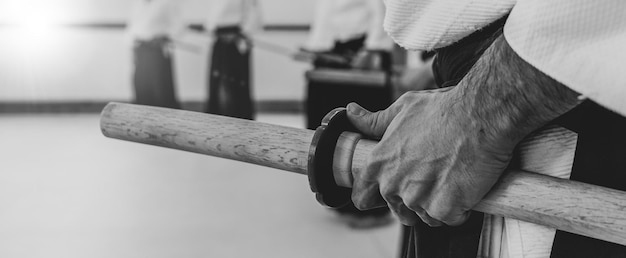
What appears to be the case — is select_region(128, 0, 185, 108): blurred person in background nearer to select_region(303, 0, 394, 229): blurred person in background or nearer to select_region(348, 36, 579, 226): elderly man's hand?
select_region(303, 0, 394, 229): blurred person in background

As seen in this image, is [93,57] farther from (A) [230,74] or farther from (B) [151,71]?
(A) [230,74]

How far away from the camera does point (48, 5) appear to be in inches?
221

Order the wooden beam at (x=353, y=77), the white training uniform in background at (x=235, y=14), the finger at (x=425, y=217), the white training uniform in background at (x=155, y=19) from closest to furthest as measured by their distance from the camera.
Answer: the finger at (x=425, y=217)
the wooden beam at (x=353, y=77)
the white training uniform in background at (x=235, y=14)
the white training uniform in background at (x=155, y=19)

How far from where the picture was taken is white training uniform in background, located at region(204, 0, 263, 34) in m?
3.99

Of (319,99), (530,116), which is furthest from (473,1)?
(319,99)

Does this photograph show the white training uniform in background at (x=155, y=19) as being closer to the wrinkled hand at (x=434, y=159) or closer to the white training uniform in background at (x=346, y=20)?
the white training uniform in background at (x=346, y=20)

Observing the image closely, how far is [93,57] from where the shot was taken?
577 centimetres

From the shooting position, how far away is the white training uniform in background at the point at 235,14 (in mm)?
3992

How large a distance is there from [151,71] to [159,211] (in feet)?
8.06

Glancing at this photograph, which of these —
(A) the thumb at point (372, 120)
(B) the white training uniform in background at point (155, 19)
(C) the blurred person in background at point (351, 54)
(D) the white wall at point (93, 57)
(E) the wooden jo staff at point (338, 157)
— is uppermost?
(A) the thumb at point (372, 120)

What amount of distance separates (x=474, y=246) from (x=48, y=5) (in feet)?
19.4

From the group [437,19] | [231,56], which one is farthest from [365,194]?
[231,56]

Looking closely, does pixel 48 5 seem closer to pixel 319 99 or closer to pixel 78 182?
pixel 78 182

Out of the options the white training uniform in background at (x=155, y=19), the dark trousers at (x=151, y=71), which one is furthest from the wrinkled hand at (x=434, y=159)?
the dark trousers at (x=151, y=71)
